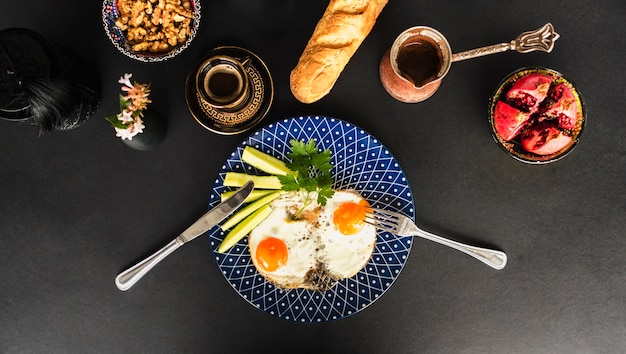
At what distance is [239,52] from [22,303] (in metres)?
1.13

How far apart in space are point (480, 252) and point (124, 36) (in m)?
1.35

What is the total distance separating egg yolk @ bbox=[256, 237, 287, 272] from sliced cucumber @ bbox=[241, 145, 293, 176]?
0.23m

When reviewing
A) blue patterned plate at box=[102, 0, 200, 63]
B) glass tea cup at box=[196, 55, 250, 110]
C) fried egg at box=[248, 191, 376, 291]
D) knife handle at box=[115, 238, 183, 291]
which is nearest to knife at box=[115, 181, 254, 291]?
knife handle at box=[115, 238, 183, 291]

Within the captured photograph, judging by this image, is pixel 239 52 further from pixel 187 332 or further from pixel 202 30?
pixel 187 332

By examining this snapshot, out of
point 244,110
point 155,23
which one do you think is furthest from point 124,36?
point 244,110

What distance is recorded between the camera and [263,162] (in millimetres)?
1511

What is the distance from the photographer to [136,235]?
1599mm

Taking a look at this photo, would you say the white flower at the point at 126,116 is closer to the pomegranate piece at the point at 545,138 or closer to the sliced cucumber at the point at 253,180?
the sliced cucumber at the point at 253,180

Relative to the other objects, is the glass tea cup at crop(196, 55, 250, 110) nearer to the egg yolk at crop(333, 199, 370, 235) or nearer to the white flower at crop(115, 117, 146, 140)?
the white flower at crop(115, 117, 146, 140)

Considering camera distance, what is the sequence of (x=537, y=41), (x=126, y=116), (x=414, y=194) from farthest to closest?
(x=414, y=194) < (x=537, y=41) < (x=126, y=116)

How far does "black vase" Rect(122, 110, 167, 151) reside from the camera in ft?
4.73

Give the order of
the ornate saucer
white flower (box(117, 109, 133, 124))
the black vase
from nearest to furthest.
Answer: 1. white flower (box(117, 109, 133, 124))
2. the black vase
3. the ornate saucer

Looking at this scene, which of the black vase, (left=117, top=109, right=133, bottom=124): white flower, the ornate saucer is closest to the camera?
(left=117, top=109, right=133, bottom=124): white flower

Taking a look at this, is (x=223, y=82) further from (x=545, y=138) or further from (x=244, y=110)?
(x=545, y=138)
